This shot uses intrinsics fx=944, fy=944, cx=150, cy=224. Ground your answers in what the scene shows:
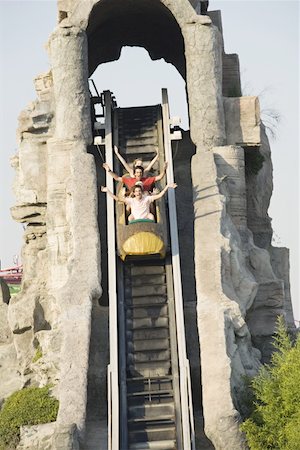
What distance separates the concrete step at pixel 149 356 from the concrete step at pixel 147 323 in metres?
0.38

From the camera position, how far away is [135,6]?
662 inches

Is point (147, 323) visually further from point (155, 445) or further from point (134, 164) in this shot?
point (134, 164)

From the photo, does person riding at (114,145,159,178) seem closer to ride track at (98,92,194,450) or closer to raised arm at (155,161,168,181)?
raised arm at (155,161,168,181)

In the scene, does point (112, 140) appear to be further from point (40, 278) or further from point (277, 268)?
point (277, 268)

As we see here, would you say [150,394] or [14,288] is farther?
[14,288]

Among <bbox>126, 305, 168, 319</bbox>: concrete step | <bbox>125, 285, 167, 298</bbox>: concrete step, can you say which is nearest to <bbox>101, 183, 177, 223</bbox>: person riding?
<bbox>125, 285, 167, 298</bbox>: concrete step

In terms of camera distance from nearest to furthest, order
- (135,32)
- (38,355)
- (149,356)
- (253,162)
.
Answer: (149,356) < (38,355) < (253,162) < (135,32)

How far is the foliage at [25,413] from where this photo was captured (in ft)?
42.5

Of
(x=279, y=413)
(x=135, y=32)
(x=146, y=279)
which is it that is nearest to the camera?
(x=279, y=413)

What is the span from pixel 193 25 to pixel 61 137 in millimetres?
2821

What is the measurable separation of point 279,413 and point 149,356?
7.21 ft

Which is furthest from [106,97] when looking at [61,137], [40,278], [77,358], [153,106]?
[77,358]

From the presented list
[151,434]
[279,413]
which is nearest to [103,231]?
[151,434]

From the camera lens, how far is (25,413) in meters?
13.2
